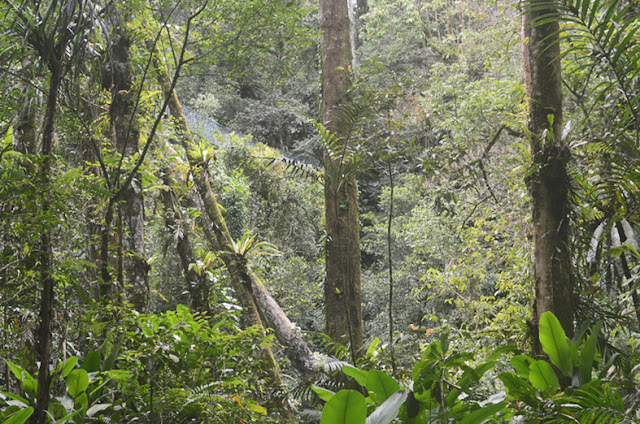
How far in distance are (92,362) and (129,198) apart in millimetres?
1439

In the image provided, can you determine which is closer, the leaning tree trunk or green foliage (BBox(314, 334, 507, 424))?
green foliage (BBox(314, 334, 507, 424))

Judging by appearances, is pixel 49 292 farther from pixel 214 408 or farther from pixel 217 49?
pixel 217 49

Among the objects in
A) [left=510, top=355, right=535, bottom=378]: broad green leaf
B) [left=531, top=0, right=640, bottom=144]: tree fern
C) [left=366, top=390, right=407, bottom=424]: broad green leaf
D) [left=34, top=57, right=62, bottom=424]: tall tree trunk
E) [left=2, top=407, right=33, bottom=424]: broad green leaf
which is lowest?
[left=510, top=355, right=535, bottom=378]: broad green leaf

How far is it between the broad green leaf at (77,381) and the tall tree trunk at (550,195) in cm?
225

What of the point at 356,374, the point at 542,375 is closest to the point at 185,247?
the point at 356,374

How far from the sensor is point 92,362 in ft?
6.83

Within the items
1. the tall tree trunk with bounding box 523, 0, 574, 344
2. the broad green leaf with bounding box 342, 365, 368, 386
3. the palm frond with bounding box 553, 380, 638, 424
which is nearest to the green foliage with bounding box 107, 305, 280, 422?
the broad green leaf with bounding box 342, 365, 368, 386

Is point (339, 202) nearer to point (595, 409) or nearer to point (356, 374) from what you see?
point (356, 374)

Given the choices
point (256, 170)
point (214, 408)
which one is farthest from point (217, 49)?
point (256, 170)

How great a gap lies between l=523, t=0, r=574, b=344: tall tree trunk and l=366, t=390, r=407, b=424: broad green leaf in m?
1.40

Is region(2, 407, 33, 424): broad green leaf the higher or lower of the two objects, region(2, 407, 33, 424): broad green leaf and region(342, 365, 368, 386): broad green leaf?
the higher

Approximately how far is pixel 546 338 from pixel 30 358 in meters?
2.37

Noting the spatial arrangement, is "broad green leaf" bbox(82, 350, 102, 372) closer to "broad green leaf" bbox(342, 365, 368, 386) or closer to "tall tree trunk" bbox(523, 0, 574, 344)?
"broad green leaf" bbox(342, 365, 368, 386)

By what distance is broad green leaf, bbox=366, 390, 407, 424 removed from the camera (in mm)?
1386
